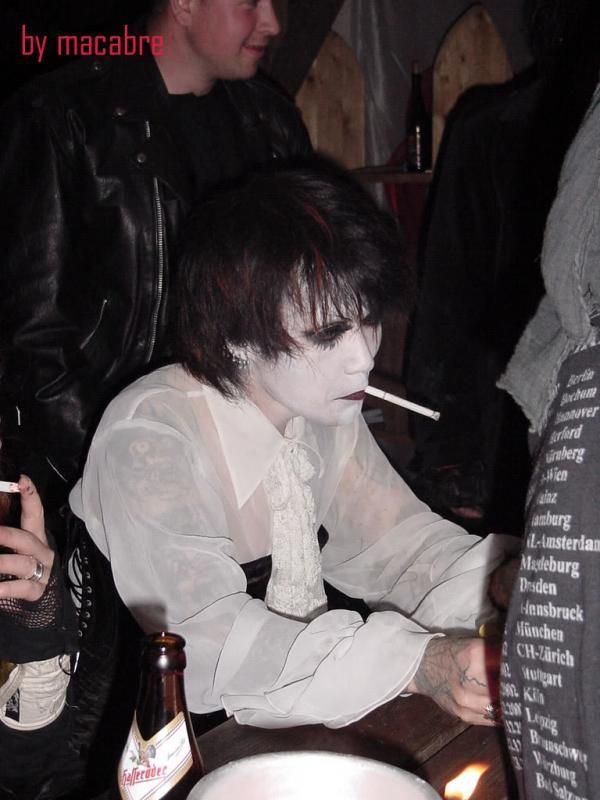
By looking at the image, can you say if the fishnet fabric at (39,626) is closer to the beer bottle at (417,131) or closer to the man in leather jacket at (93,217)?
the man in leather jacket at (93,217)

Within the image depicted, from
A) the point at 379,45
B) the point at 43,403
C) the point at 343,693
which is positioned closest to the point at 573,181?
the point at 343,693

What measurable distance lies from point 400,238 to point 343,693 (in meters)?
0.77

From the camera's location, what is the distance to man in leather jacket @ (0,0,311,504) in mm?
2035

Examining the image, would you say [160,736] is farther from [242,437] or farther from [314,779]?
[242,437]

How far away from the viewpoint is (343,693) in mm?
1107

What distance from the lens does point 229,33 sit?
2152mm

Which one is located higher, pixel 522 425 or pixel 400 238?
pixel 400 238

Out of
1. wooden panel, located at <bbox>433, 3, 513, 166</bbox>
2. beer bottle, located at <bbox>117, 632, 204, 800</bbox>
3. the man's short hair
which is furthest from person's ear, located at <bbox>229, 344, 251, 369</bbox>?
wooden panel, located at <bbox>433, 3, 513, 166</bbox>

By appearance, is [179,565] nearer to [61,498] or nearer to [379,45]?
[61,498]

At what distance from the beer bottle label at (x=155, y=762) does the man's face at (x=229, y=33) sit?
168 cm

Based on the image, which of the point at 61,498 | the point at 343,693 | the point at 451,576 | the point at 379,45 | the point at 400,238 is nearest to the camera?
the point at 343,693

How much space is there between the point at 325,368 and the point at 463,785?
0.66m

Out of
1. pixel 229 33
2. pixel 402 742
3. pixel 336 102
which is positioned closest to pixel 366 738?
pixel 402 742

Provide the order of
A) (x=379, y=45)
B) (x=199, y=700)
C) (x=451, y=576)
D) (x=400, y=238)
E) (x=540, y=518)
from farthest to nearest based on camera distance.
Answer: (x=379, y=45), (x=400, y=238), (x=451, y=576), (x=199, y=700), (x=540, y=518)
